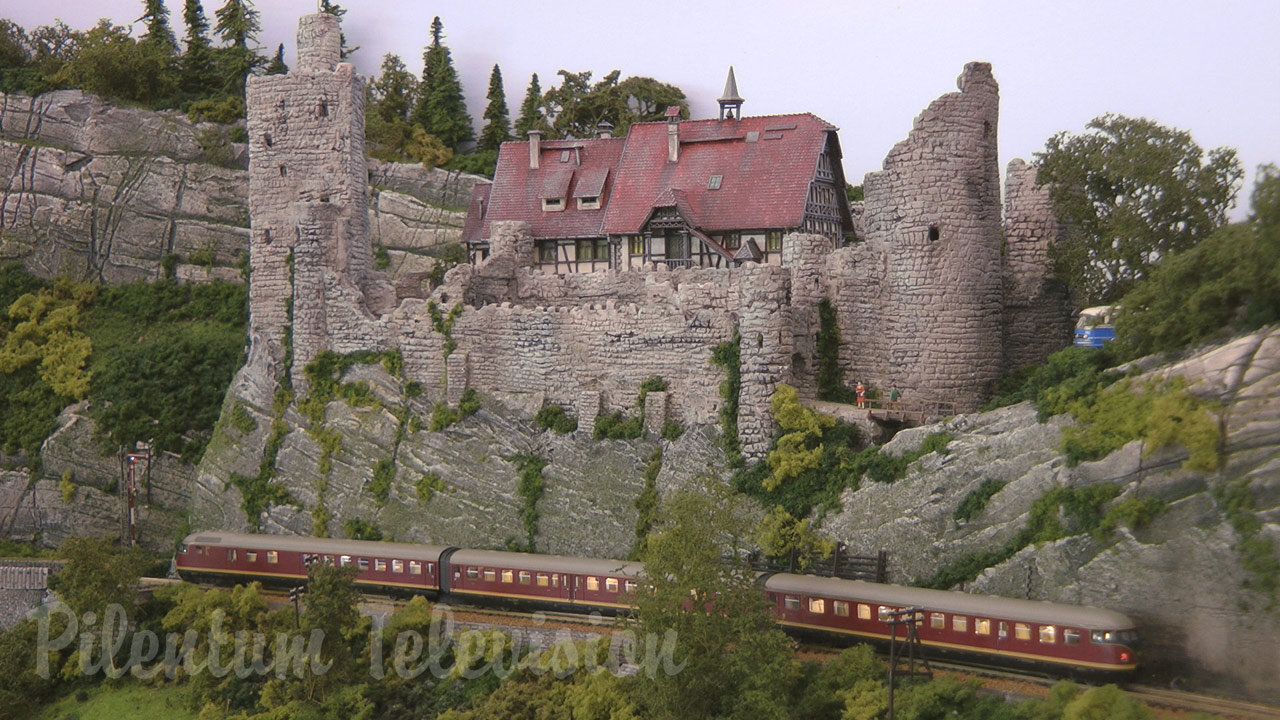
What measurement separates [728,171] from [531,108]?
2160 centimetres

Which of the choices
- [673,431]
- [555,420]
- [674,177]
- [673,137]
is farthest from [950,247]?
[673,137]

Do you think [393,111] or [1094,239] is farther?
[393,111]

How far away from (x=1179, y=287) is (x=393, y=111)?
4395 cm

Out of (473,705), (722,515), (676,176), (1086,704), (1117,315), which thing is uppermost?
(676,176)

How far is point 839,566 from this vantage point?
31016 mm

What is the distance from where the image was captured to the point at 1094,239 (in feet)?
113

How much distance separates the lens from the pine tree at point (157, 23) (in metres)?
62.9

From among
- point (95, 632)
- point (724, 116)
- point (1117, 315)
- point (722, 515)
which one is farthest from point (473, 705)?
point (724, 116)

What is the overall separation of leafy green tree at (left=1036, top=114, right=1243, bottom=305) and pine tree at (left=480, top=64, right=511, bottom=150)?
3264 cm

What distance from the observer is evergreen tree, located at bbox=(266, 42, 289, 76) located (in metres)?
61.8

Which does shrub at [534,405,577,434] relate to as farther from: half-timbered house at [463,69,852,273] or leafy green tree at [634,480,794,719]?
leafy green tree at [634,480,794,719]

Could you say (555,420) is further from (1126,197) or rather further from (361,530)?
(1126,197)

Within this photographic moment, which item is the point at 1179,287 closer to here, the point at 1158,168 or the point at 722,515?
the point at 1158,168

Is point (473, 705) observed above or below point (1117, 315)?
below
